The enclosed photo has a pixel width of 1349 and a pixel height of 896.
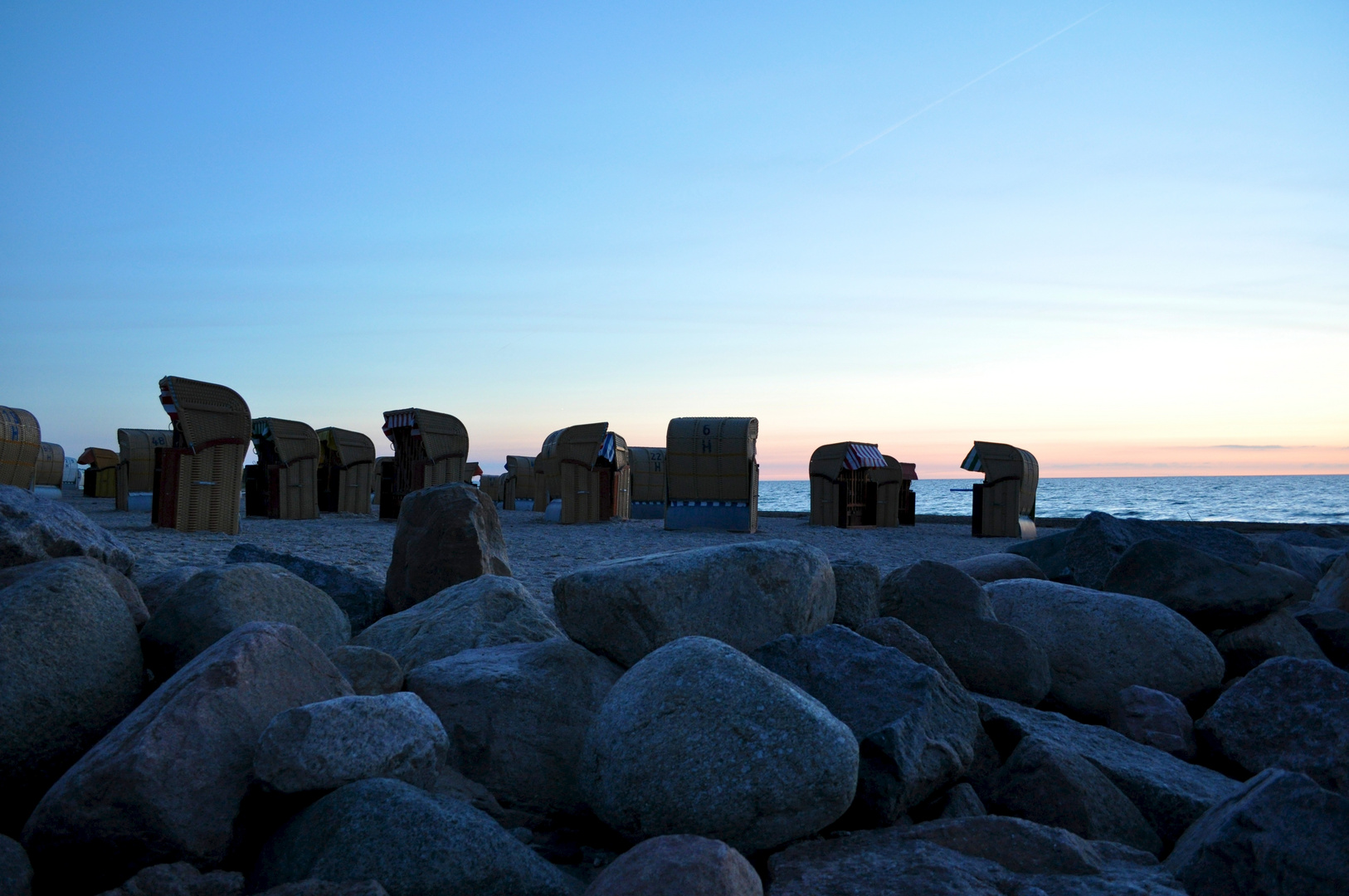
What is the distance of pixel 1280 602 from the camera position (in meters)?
6.19

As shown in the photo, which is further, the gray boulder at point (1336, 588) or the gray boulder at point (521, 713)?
the gray boulder at point (1336, 588)

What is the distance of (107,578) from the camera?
433 centimetres

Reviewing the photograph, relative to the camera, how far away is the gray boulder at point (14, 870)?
2.69 meters

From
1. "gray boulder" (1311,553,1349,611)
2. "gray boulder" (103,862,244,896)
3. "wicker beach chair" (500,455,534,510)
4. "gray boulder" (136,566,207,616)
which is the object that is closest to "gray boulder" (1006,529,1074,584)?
"gray boulder" (1311,553,1349,611)

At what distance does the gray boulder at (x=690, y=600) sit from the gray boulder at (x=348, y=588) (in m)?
1.94

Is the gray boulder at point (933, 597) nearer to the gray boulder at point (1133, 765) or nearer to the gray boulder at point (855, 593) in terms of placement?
the gray boulder at point (855, 593)

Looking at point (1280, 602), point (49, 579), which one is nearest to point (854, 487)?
point (1280, 602)

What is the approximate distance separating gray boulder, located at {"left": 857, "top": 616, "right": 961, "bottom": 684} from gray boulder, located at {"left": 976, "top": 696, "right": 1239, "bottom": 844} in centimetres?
29

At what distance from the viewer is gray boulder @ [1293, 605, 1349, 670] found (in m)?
6.42

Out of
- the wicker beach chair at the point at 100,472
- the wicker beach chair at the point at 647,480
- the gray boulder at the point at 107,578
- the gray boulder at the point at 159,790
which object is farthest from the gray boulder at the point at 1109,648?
the wicker beach chair at the point at 100,472

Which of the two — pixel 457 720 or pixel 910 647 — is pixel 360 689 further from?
pixel 910 647

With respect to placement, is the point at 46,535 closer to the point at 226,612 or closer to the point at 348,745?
the point at 226,612

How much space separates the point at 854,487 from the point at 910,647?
762 inches

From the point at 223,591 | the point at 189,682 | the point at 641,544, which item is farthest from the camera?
the point at 641,544
